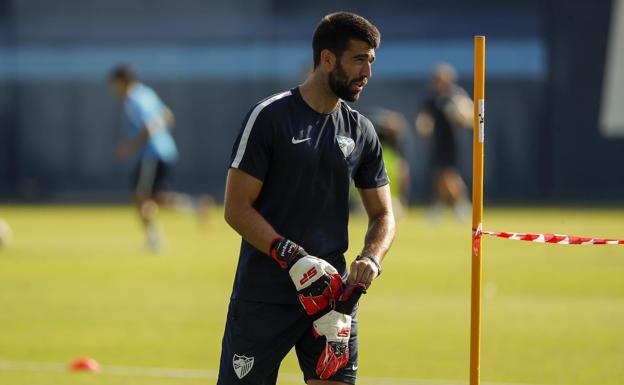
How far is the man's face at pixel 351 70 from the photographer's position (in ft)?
20.7

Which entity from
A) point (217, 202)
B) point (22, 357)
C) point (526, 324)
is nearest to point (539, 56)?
point (217, 202)

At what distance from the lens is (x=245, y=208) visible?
6.30 m

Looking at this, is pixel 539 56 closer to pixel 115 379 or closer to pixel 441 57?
pixel 441 57

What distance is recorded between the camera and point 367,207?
6777 millimetres

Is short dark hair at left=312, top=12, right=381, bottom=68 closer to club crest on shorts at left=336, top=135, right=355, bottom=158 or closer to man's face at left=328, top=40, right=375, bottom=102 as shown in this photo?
man's face at left=328, top=40, right=375, bottom=102

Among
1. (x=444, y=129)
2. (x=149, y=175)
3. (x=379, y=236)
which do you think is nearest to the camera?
(x=379, y=236)

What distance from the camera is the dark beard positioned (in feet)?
20.8

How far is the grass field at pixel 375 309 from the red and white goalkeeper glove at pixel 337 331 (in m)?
3.12

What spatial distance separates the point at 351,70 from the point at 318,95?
8.7 inches

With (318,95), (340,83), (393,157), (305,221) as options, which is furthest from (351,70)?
(393,157)

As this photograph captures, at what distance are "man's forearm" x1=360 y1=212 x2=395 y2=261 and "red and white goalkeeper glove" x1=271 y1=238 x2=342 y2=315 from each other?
0.34m

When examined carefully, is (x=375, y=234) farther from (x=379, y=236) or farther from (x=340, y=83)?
(x=340, y=83)

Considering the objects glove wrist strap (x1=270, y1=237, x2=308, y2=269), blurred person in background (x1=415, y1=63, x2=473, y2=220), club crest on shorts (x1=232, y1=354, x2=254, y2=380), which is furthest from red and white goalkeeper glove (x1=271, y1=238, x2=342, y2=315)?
blurred person in background (x1=415, y1=63, x2=473, y2=220)

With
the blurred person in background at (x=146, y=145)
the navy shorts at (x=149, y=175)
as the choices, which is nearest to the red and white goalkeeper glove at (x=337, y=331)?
the blurred person in background at (x=146, y=145)
